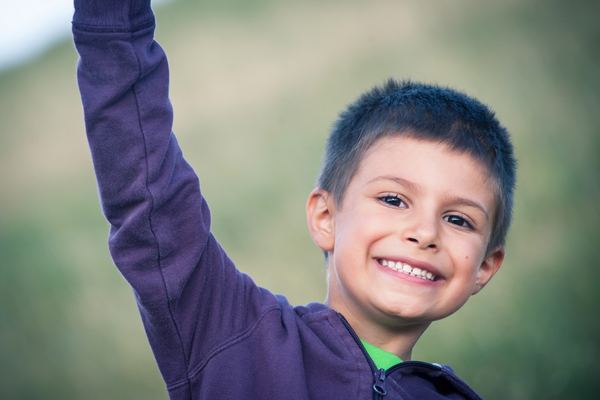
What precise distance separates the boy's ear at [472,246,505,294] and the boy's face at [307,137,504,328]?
11 centimetres

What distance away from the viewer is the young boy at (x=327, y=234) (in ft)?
2.19

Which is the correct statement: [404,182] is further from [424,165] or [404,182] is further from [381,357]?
[381,357]

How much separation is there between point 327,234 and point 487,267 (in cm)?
35

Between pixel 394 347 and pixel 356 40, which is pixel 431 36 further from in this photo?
pixel 394 347

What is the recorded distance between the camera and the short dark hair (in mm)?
943

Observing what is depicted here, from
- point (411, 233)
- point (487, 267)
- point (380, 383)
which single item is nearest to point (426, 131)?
point (411, 233)

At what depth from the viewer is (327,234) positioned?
1004 mm

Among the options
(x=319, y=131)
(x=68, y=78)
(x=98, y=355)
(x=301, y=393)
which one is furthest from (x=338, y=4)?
(x=301, y=393)

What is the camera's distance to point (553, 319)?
2166 mm

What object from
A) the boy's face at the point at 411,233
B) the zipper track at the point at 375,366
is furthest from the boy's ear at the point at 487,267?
the zipper track at the point at 375,366

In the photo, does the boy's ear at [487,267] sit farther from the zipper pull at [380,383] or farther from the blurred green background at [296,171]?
the blurred green background at [296,171]

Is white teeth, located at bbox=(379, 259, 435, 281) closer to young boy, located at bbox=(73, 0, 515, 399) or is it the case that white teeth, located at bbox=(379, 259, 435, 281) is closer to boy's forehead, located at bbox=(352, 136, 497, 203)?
young boy, located at bbox=(73, 0, 515, 399)

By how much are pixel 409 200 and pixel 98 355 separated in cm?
180

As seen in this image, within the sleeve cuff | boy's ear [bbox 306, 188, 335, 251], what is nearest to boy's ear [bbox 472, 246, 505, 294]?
boy's ear [bbox 306, 188, 335, 251]
